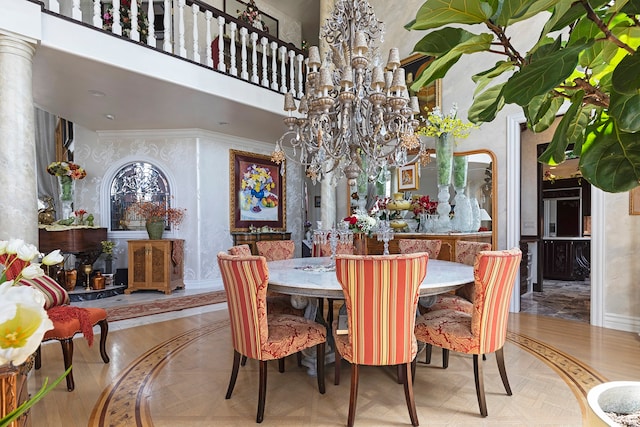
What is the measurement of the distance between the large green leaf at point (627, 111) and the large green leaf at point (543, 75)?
8cm

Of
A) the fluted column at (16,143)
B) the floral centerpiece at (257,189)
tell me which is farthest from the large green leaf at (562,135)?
the floral centerpiece at (257,189)

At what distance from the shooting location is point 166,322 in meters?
4.12

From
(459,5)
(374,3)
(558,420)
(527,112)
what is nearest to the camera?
(459,5)

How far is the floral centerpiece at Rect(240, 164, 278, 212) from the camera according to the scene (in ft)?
22.6

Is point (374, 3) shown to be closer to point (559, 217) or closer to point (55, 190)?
point (559, 217)

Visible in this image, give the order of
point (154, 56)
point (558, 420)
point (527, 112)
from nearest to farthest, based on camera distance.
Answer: point (527, 112) < point (558, 420) < point (154, 56)

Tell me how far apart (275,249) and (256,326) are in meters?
1.95

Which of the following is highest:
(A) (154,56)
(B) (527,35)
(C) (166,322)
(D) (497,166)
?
(B) (527,35)

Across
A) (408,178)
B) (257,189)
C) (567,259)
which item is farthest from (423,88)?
(567,259)

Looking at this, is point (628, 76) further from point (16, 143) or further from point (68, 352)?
point (16, 143)

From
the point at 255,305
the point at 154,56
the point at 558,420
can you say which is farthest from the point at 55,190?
the point at 558,420

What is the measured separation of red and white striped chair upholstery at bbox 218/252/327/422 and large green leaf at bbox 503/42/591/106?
5.56ft

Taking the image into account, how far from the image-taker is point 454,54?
523 millimetres

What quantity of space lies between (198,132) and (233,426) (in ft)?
17.3
